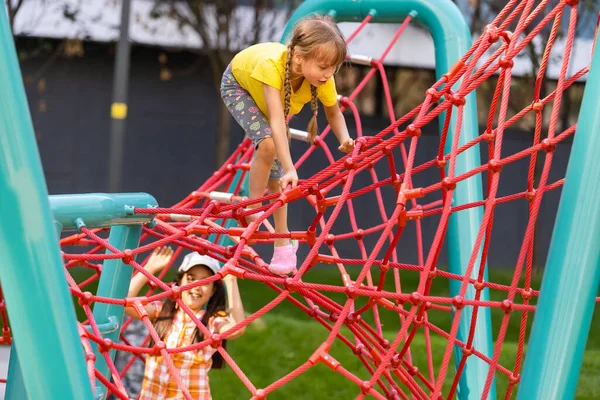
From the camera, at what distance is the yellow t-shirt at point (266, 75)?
105 inches

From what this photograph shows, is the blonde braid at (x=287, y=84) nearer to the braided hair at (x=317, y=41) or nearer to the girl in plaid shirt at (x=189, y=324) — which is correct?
the braided hair at (x=317, y=41)

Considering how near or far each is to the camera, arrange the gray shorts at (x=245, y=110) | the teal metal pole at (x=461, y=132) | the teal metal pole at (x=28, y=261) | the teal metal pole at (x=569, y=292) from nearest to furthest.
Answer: the teal metal pole at (x=28, y=261)
the teal metal pole at (x=569, y=292)
the gray shorts at (x=245, y=110)
the teal metal pole at (x=461, y=132)

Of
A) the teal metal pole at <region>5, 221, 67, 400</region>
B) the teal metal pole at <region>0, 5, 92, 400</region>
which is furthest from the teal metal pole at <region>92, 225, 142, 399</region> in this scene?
the teal metal pole at <region>0, 5, 92, 400</region>

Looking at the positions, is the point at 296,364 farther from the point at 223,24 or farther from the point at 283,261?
the point at 223,24

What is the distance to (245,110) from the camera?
281cm

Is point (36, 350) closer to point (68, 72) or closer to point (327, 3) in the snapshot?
point (327, 3)

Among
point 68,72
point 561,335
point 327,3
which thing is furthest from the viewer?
point 68,72

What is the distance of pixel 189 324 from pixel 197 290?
0.12m

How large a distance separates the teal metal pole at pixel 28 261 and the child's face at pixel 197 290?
1681 mm

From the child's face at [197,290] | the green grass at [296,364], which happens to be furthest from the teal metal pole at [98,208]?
the green grass at [296,364]

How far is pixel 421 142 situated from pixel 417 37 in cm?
103

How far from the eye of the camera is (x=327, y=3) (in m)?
3.59

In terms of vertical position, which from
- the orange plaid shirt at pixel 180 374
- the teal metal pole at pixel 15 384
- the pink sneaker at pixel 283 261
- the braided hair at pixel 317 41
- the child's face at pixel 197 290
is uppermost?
the braided hair at pixel 317 41

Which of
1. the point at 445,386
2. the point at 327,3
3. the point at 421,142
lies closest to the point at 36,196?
the point at 327,3
